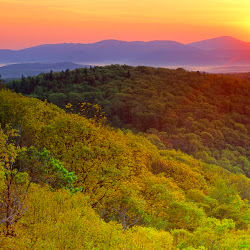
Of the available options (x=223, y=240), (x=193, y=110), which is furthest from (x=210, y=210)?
(x=193, y=110)

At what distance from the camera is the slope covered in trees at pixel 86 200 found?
16812 millimetres

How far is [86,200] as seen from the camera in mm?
21672

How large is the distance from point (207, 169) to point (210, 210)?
36.8 metres

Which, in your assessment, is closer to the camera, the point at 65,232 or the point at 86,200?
the point at 65,232

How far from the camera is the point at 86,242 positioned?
16031 mm

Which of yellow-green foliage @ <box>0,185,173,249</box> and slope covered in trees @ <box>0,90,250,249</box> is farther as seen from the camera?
slope covered in trees @ <box>0,90,250,249</box>

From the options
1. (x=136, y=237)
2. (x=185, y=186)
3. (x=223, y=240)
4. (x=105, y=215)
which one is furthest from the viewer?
(x=185, y=186)

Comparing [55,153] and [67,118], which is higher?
[67,118]

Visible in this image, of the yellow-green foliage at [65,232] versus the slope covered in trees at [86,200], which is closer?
the yellow-green foliage at [65,232]

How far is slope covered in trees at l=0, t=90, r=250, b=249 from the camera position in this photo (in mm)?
16812

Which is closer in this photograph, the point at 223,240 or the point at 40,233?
the point at 40,233

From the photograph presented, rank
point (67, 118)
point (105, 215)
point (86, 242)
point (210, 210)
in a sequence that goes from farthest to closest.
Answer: point (210, 210)
point (67, 118)
point (105, 215)
point (86, 242)

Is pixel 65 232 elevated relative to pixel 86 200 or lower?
elevated

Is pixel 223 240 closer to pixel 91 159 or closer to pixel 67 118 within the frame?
pixel 91 159
